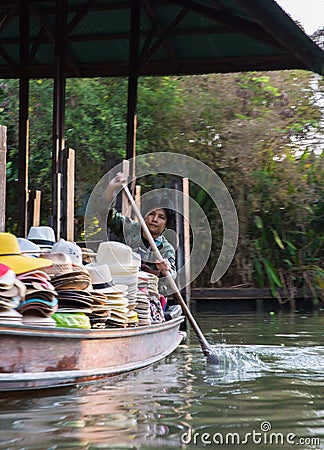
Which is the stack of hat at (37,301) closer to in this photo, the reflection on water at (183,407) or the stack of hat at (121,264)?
the reflection on water at (183,407)

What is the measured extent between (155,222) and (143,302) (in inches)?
51.2

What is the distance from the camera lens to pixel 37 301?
448 centimetres

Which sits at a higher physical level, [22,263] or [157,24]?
[157,24]

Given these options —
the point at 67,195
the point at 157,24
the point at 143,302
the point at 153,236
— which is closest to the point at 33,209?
the point at 67,195

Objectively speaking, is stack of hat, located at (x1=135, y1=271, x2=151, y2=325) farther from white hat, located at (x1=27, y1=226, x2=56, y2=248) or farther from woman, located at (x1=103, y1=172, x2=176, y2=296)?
white hat, located at (x1=27, y1=226, x2=56, y2=248)

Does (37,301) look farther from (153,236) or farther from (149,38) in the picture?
(149,38)

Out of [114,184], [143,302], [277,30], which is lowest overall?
[143,302]

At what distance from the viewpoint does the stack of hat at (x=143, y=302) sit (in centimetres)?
616

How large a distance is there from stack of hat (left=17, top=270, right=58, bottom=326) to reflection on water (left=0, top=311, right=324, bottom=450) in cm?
42

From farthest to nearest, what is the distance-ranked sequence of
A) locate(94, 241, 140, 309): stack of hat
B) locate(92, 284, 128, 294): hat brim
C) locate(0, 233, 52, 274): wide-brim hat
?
locate(94, 241, 140, 309): stack of hat
locate(92, 284, 128, 294): hat brim
locate(0, 233, 52, 274): wide-brim hat

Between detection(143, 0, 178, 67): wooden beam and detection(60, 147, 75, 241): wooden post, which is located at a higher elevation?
detection(143, 0, 178, 67): wooden beam

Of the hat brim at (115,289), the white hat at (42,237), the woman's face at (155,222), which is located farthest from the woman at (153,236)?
the hat brim at (115,289)

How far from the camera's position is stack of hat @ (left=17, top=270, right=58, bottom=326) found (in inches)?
175

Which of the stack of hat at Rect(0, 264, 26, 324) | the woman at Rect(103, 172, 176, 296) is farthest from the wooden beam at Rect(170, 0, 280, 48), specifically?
the stack of hat at Rect(0, 264, 26, 324)
